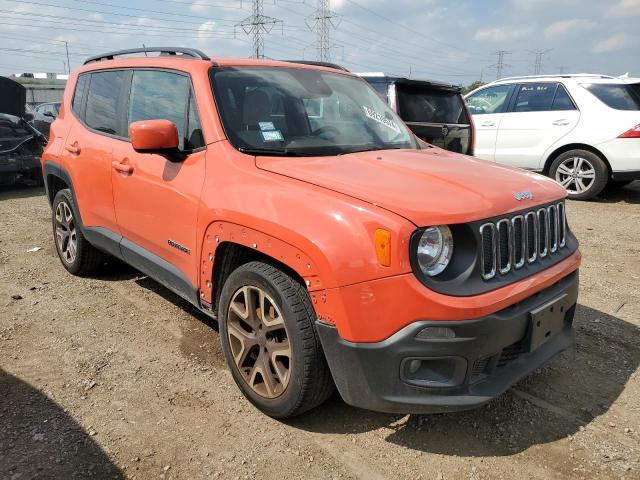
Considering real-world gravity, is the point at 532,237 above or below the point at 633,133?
below

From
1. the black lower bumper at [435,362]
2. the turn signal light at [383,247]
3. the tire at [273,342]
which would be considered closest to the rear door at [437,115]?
the tire at [273,342]

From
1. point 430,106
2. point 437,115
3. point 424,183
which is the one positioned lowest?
point 424,183

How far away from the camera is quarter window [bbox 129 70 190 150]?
3.22m

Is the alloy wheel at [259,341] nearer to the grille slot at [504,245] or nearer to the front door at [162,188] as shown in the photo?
the front door at [162,188]

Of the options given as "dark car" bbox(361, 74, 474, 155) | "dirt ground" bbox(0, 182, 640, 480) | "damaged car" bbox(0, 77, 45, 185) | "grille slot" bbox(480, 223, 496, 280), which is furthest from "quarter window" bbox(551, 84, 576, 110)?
"damaged car" bbox(0, 77, 45, 185)

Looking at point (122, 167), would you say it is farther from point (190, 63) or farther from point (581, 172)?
point (581, 172)

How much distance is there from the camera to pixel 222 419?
2734mm

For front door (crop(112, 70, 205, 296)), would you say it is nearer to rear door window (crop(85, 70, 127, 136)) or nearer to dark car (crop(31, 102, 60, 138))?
rear door window (crop(85, 70, 127, 136))

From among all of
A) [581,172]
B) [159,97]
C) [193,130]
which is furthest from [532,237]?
[581,172]

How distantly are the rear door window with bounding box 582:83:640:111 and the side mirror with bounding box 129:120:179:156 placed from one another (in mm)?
7215

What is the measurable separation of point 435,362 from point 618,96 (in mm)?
7338

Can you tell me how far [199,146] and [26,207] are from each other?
6.29 metres

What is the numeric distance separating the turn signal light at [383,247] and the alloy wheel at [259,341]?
2.03 ft

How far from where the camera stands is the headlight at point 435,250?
218cm
